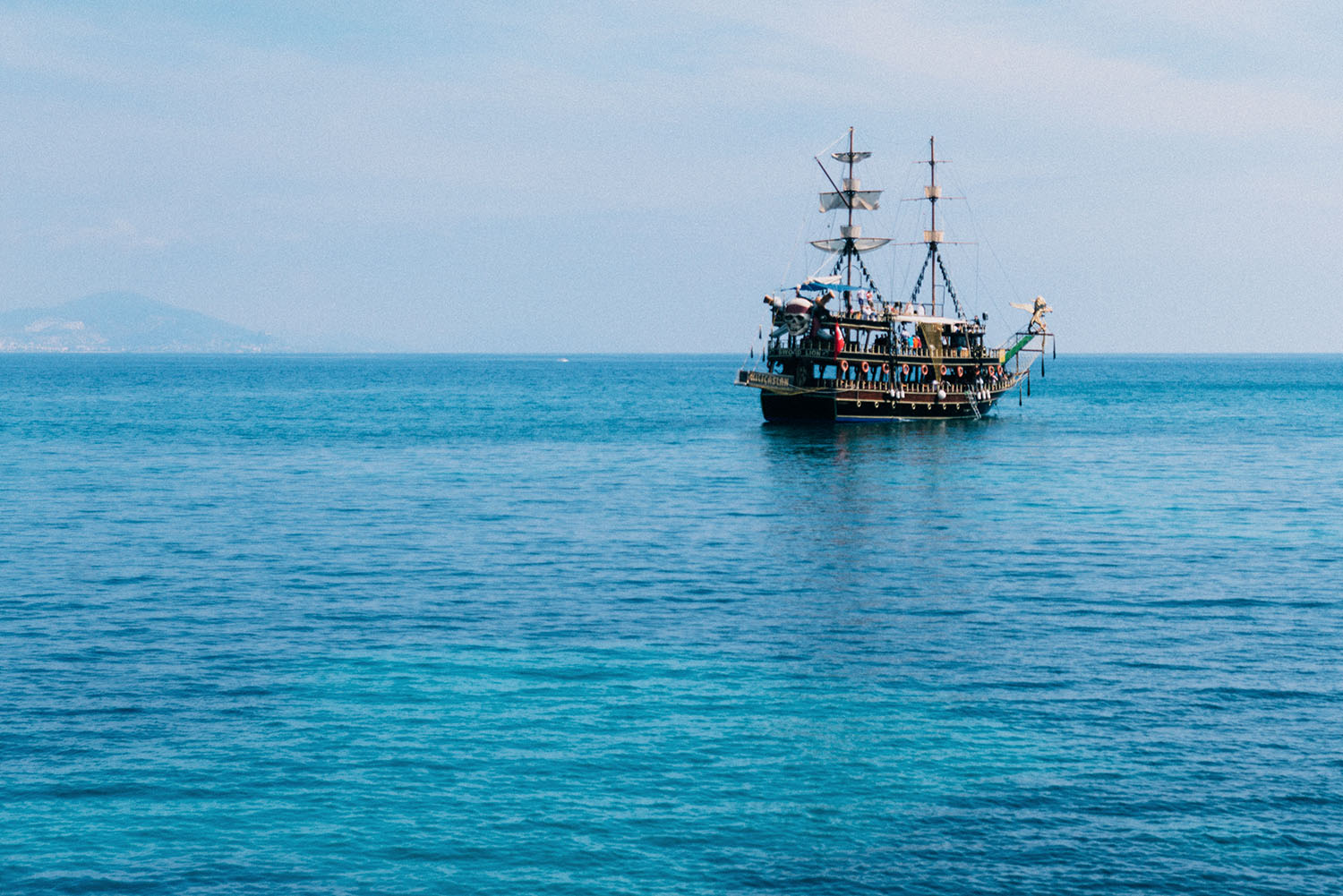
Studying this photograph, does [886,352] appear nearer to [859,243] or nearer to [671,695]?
[859,243]

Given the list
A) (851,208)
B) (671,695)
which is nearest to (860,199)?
(851,208)

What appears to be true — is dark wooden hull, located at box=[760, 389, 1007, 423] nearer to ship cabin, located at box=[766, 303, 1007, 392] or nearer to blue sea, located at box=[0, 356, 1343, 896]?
ship cabin, located at box=[766, 303, 1007, 392]

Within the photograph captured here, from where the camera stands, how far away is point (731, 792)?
2214 centimetres

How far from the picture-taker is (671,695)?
27.6 meters

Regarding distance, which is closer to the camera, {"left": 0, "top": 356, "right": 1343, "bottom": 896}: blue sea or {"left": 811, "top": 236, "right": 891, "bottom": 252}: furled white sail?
{"left": 0, "top": 356, "right": 1343, "bottom": 896}: blue sea

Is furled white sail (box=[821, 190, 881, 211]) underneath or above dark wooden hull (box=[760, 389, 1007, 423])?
above

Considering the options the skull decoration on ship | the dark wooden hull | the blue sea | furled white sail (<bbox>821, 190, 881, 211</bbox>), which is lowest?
the blue sea

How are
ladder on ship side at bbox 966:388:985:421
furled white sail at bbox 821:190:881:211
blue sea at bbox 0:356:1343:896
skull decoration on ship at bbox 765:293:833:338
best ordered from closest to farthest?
blue sea at bbox 0:356:1343:896 < skull decoration on ship at bbox 765:293:833:338 < ladder on ship side at bbox 966:388:985:421 < furled white sail at bbox 821:190:881:211

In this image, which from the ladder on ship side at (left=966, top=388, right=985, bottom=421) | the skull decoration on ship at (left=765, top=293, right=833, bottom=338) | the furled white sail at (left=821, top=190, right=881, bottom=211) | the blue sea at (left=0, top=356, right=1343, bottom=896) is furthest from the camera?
the furled white sail at (left=821, top=190, right=881, bottom=211)

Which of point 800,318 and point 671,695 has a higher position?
point 800,318

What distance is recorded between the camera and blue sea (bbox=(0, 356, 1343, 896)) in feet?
64.9

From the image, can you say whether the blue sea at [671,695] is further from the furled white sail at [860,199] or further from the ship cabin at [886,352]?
the furled white sail at [860,199]

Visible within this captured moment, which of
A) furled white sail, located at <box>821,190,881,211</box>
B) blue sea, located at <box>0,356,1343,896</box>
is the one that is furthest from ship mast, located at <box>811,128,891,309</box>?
blue sea, located at <box>0,356,1343,896</box>

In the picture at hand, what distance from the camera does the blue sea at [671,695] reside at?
19.8 metres
